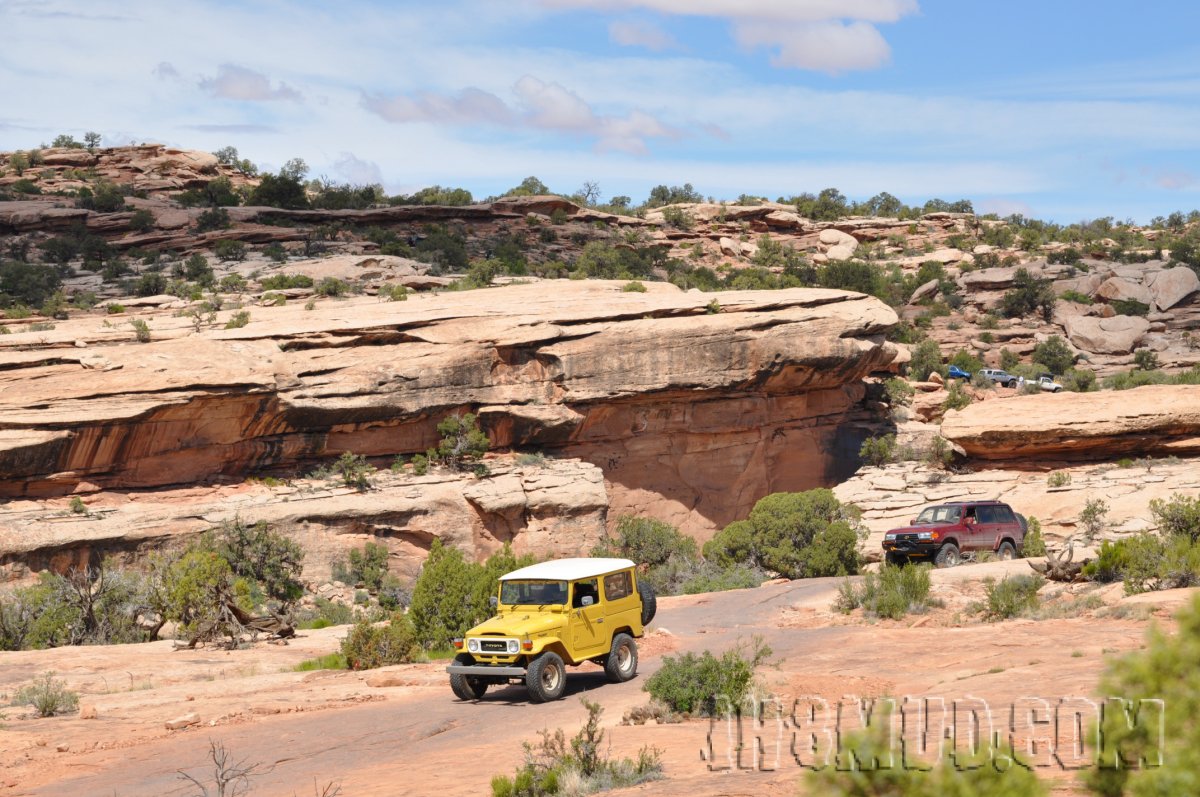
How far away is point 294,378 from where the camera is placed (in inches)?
1128

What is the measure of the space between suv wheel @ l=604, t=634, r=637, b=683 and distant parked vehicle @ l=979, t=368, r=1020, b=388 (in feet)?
105

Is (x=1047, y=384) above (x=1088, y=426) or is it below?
above

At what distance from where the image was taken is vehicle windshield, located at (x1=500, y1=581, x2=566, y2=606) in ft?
44.9

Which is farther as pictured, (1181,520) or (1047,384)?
(1047,384)

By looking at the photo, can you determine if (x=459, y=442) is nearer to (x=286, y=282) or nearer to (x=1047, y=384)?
(x=286, y=282)

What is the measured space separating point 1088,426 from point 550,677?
74.7ft

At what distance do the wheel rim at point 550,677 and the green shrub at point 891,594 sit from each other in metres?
7.40

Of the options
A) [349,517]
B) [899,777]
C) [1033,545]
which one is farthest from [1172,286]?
[899,777]

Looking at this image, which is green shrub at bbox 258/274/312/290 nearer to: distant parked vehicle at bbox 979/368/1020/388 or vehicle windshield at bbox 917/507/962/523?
vehicle windshield at bbox 917/507/962/523

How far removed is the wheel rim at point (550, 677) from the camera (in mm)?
13156

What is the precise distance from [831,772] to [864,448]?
3038 centimetres

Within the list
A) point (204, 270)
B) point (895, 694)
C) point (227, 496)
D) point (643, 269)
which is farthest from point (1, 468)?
point (643, 269)

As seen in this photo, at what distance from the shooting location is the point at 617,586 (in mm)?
14398

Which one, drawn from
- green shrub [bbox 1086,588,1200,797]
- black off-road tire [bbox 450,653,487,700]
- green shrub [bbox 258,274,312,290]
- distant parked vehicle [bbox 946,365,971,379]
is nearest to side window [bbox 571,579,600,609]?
black off-road tire [bbox 450,653,487,700]
